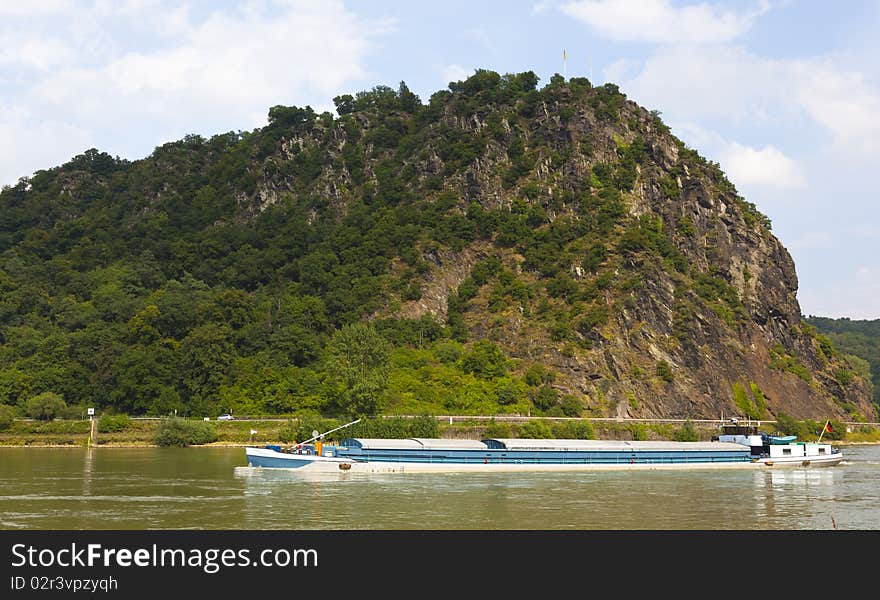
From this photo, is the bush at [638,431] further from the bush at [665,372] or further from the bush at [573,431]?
the bush at [665,372]

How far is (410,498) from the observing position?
53.3m

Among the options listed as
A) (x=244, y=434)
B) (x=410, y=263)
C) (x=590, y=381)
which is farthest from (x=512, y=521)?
(x=410, y=263)

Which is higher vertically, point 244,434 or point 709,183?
point 709,183

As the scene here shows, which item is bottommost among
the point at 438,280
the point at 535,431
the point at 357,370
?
the point at 535,431

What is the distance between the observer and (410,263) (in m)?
146

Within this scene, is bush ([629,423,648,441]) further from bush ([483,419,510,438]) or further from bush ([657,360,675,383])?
bush ([483,419,510,438])

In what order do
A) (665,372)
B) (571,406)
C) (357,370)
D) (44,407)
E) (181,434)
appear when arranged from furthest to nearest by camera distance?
(665,372) < (571,406) < (44,407) < (357,370) < (181,434)

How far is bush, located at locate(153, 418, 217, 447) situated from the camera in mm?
100188

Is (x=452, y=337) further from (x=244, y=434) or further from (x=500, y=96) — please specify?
(x=500, y=96)

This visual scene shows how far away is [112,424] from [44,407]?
10.2 m

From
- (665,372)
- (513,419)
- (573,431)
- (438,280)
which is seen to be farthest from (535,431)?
(438,280)

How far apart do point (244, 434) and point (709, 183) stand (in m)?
108

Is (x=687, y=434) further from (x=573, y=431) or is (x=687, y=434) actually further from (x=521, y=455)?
(x=521, y=455)
